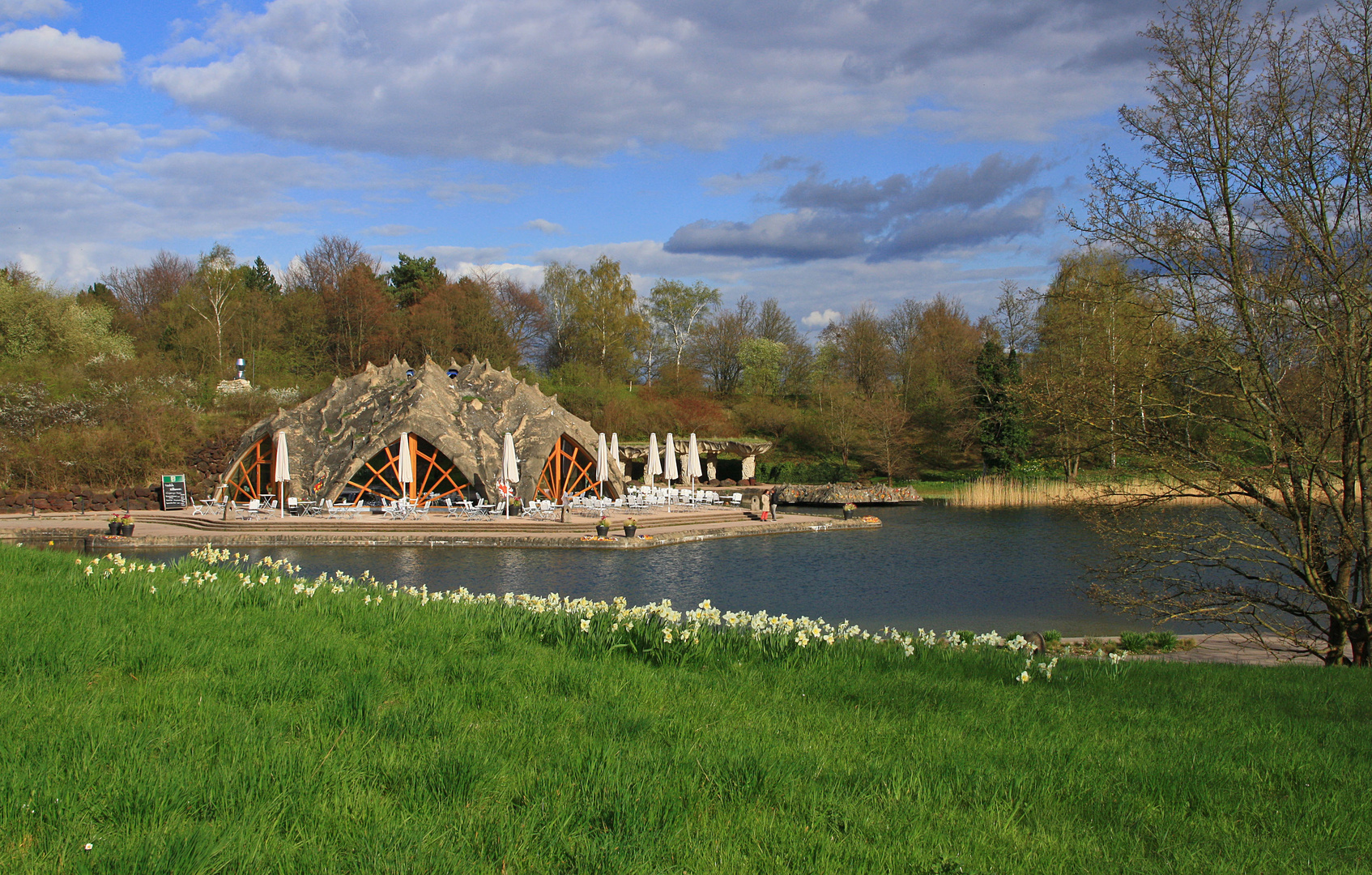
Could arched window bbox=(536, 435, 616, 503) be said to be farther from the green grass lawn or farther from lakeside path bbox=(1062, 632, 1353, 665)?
the green grass lawn

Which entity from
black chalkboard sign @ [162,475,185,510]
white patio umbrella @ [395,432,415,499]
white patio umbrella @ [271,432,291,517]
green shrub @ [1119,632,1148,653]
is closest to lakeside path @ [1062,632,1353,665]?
green shrub @ [1119,632,1148,653]

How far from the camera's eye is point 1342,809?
319 cm

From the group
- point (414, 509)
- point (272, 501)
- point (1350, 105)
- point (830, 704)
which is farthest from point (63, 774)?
point (272, 501)

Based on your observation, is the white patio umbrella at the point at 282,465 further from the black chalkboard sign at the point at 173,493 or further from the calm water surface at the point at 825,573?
the calm water surface at the point at 825,573

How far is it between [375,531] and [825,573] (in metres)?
11.0

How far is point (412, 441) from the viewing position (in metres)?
24.9

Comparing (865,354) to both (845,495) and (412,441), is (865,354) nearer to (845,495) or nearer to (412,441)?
(845,495)

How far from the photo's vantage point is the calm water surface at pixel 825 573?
12.6 meters

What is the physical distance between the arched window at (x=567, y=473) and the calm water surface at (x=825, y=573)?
734cm

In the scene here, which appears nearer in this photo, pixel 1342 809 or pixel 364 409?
pixel 1342 809

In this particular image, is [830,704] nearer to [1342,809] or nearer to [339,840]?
[1342,809]

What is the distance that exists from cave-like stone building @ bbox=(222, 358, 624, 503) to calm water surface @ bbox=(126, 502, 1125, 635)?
5790 millimetres

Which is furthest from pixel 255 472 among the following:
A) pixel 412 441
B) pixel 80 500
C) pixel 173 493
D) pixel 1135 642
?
pixel 1135 642

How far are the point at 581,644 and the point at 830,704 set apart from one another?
170 centimetres
